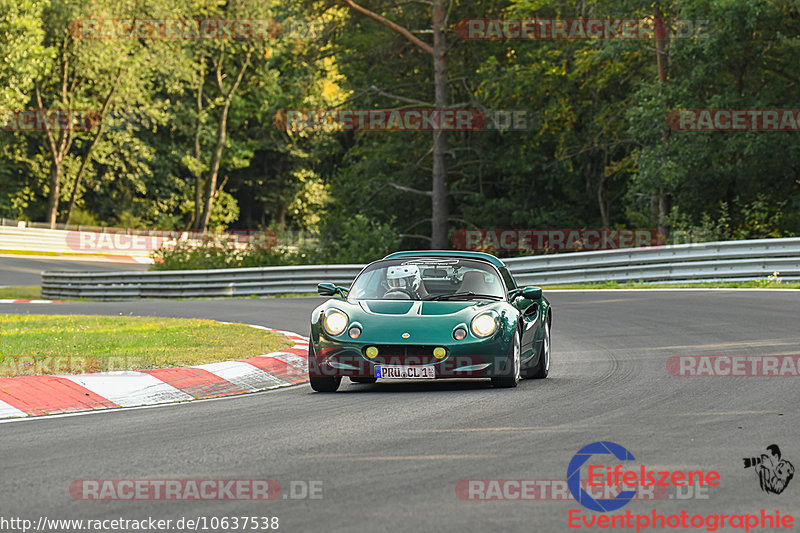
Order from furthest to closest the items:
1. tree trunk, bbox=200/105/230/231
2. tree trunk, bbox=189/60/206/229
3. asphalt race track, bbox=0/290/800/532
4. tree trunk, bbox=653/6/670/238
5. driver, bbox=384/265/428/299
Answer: tree trunk, bbox=200/105/230/231 < tree trunk, bbox=189/60/206/229 < tree trunk, bbox=653/6/670/238 < driver, bbox=384/265/428/299 < asphalt race track, bbox=0/290/800/532

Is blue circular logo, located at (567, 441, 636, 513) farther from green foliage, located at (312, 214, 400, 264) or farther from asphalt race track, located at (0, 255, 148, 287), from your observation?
asphalt race track, located at (0, 255, 148, 287)

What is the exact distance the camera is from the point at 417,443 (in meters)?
6.83

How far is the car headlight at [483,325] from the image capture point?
32.1 feet

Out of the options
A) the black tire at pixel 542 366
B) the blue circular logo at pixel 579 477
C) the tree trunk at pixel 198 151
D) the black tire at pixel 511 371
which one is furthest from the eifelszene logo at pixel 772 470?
the tree trunk at pixel 198 151

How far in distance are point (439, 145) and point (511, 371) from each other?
25610mm

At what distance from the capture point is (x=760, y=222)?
28500mm

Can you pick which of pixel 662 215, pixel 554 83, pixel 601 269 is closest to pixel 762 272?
pixel 601 269

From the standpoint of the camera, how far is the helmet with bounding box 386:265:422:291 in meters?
11.0

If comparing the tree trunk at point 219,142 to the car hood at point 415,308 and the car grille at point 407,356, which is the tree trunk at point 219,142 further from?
the car grille at point 407,356

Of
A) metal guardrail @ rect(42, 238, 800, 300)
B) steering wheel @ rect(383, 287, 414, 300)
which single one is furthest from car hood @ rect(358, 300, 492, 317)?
metal guardrail @ rect(42, 238, 800, 300)

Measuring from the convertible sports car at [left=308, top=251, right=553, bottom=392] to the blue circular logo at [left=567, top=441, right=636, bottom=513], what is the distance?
9.95 ft

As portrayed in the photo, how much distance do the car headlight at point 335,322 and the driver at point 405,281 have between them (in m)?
0.89

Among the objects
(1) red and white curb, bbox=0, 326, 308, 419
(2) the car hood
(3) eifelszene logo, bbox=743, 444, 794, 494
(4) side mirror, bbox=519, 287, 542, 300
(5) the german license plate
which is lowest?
(1) red and white curb, bbox=0, 326, 308, 419

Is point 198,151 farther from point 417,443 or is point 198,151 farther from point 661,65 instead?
point 417,443
